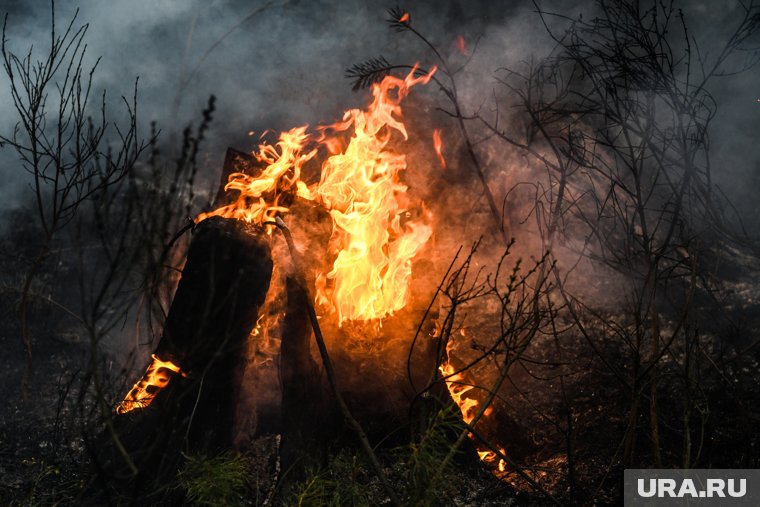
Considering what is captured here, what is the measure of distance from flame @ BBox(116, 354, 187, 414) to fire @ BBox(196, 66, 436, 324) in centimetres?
141

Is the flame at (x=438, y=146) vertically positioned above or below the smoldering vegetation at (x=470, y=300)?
above

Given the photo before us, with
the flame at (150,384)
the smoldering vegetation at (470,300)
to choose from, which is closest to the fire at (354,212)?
the smoldering vegetation at (470,300)

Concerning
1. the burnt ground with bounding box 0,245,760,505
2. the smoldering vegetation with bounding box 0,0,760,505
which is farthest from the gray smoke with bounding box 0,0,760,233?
the burnt ground with bounding box 0,245,760,505

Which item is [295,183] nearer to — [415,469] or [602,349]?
[415,469]

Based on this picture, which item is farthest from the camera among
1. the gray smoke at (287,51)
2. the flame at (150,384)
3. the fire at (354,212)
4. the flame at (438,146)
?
the gray smoke at (287,51)

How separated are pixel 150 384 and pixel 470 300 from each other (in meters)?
4.49

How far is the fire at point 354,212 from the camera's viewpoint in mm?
5668

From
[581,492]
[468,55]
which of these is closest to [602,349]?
[581,492]

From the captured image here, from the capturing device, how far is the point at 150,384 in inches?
192

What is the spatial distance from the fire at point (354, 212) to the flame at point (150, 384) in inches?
55.4

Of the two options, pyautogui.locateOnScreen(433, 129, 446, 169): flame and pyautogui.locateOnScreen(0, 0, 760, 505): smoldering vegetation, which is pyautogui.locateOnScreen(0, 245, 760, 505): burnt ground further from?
pyautogui.locateOnScreen(433, 129, 446, 169): flame

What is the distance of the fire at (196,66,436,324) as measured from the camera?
5.67 metres

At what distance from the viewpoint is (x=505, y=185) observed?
841 centimetres
